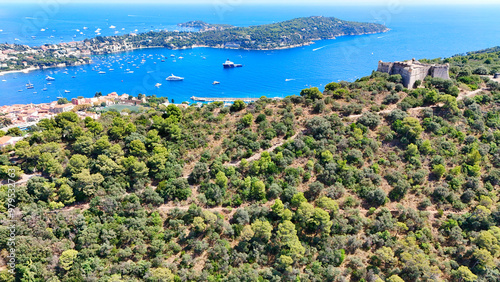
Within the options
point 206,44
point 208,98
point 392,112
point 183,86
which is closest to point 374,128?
point 392,112

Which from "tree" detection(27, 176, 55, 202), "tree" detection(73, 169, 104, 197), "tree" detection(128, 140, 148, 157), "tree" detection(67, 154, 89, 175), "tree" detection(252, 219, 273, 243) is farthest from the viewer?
"tree" detection(128, 140, 148, 157)

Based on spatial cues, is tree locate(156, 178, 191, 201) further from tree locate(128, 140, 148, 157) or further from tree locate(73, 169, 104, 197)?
tree locate(73, 169, 104, 197)

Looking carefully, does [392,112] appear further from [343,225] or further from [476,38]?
[476,38]

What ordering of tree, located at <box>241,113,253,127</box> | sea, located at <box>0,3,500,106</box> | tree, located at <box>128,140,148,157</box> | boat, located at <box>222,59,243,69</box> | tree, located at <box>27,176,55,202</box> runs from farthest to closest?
boat, located at <box>222,59,243,69</box> → sea, located at <box>0,3,500,106</box> → tree, located at <box>241,113,253,127</box> → tree, located at <box>128,140,148,157</box> → tree, located at <box>27,176,55,202</box>

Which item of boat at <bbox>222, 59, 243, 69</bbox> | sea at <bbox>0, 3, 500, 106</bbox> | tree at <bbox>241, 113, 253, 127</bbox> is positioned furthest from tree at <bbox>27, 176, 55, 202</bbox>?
boat at <bbox>222, 59, 243, 69</bbox>

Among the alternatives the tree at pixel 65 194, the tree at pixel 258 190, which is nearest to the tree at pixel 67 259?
the tree at pixel 65 194

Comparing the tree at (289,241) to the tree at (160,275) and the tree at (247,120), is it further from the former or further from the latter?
the tree at (247,120)

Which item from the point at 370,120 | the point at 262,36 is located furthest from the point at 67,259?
the point at 262,36
